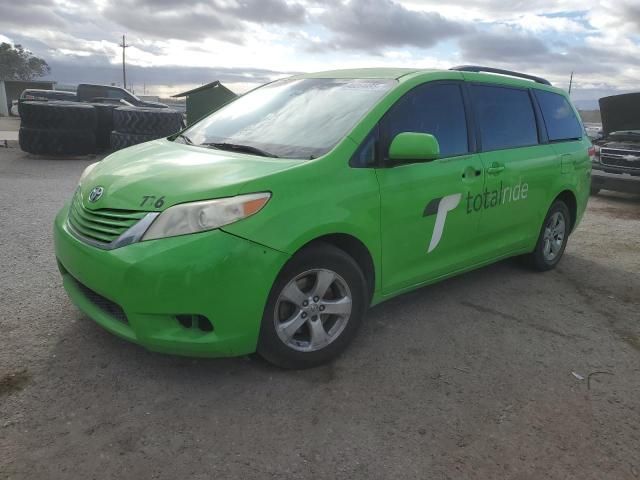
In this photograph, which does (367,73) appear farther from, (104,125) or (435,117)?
(104,125)

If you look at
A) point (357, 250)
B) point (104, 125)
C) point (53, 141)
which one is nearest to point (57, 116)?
point (53, 141)

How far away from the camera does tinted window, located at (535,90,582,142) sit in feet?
16.2

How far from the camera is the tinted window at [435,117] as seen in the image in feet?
11.3

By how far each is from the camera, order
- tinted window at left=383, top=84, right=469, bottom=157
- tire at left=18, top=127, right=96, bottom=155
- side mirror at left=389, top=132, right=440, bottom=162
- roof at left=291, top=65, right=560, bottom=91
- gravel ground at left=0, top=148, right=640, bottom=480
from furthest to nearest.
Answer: tire at left=18, top=127, right=96, bottom=155 → roof at left=291, top=65, right=560, bottom=91 → tinted window at left=383, top=84, right=469, bottom=157 → side mirror at left=389, top=132, right=440, bottom=162 → gravel ground at left=0, top=148, right=640, bottom=480

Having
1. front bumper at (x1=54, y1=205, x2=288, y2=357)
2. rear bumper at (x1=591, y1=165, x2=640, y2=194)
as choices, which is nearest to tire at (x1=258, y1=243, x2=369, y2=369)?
front bumper at (x1=54, y1=205, x2=288, y2=357)

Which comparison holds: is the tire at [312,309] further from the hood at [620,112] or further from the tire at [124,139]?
the tire at [124,139]

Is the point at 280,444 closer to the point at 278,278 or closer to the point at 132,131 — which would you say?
the point at 278,278

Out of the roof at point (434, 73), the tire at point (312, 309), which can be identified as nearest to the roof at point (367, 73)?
the roof at point (434, 73)

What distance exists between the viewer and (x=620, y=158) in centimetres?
963

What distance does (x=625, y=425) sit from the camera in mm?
2760

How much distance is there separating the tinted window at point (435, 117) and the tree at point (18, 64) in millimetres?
82687

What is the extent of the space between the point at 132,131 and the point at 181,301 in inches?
389

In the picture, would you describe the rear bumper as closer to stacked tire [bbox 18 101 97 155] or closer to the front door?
the front door

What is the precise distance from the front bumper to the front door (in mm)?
921
